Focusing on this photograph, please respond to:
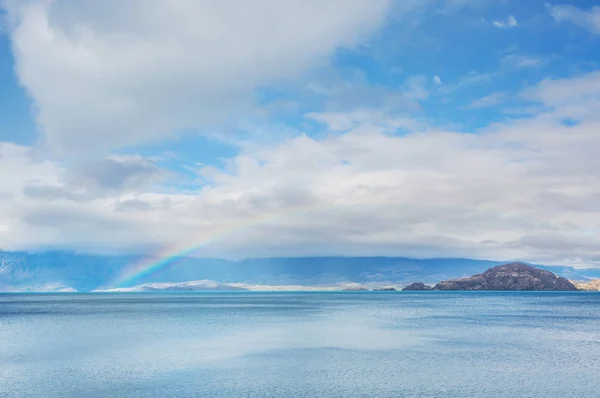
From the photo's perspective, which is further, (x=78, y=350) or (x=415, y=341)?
(x=415, y=341)

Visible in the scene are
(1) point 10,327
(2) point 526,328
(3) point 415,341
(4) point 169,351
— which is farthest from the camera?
(1) point 10,327

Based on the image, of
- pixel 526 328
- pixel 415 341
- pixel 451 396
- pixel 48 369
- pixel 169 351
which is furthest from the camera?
pixel 526 328

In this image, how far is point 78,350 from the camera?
77250mm

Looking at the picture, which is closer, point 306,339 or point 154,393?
point 154,393

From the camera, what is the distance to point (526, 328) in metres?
110

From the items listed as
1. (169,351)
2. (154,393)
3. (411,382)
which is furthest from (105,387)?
(411,382)

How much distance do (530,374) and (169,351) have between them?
4884 cm

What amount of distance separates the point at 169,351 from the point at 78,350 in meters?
15.0

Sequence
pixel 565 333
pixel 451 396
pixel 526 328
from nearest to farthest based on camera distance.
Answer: pixel 451 396
pixel 565 333
pixel 526 328

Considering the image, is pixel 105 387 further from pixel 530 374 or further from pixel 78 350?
pixel 530 374

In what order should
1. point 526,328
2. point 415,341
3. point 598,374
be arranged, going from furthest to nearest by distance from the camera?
point 526,328, point 415,341, point 598,374

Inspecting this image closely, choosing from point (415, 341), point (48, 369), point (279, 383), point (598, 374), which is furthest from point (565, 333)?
point (48, 369)

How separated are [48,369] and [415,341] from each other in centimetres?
5561

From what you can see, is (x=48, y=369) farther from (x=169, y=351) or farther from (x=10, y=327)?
(x=10, y=327)
